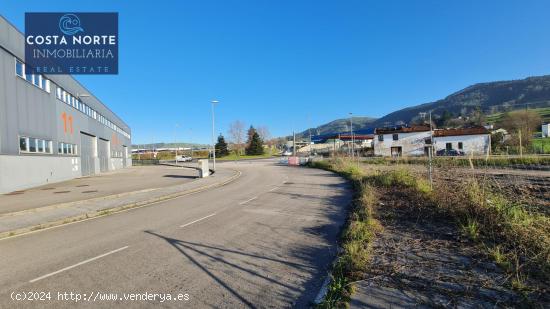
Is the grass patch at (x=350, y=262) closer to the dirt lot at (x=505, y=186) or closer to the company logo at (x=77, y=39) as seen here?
the dirt lot at (x=505, y=186)

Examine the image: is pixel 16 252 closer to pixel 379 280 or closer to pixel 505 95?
pixel 379 280

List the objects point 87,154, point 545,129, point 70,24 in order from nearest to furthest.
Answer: point 70,24 < point 87,154 < point 545,129

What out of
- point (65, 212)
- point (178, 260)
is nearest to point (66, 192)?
point (65, 212)

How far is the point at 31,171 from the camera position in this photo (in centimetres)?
2050

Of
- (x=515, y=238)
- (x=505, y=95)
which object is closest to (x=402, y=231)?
(x=515, y=238)

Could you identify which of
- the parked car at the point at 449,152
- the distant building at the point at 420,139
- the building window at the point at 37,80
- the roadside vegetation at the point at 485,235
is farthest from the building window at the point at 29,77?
the parked car at the point at 449,152

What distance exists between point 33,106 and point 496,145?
75.0 metres

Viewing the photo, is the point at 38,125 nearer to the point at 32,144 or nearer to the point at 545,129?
the point at 32,144

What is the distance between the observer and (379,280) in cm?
448

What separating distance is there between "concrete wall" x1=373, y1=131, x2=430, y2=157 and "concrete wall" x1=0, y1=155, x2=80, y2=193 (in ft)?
193

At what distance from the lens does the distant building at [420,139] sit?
198 feet

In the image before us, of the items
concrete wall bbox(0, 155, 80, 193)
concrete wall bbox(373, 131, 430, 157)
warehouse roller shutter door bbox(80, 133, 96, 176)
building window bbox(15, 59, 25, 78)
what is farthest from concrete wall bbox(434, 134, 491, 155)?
building window bbox(15, 59, 25, 78)

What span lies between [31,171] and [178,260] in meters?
20.8

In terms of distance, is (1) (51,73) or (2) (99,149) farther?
(2) (99,149)
